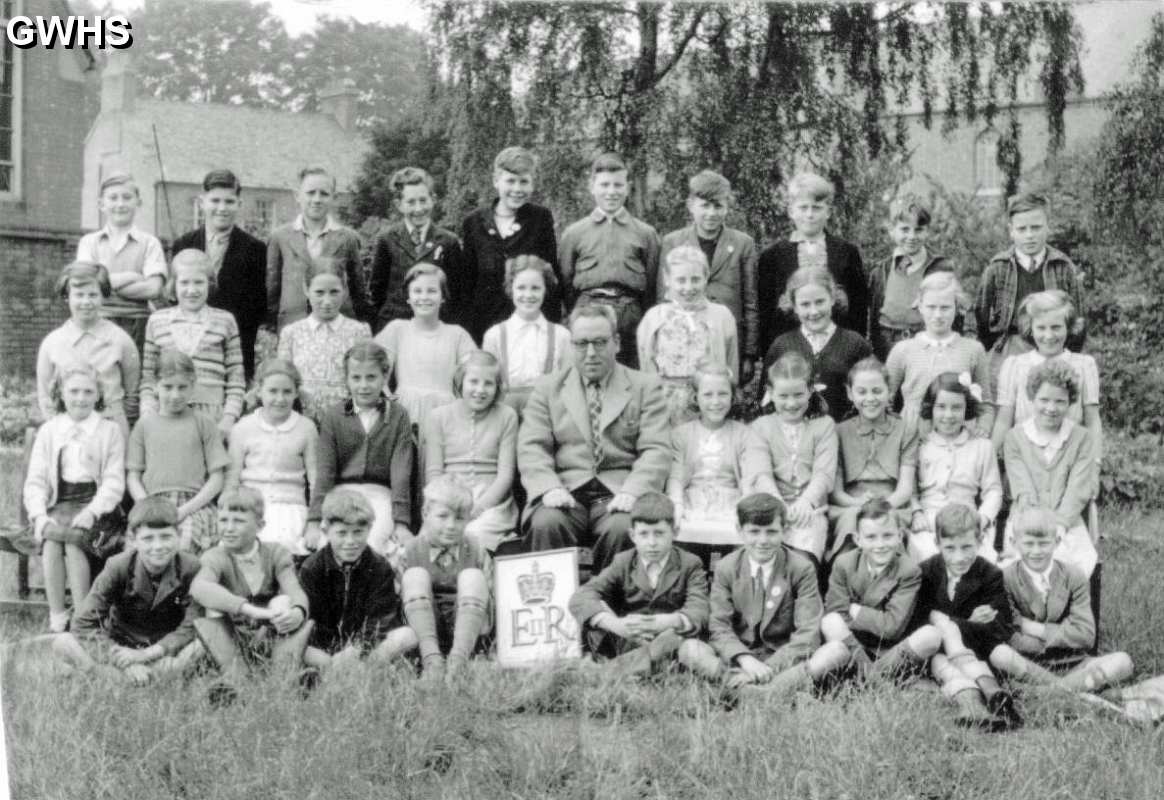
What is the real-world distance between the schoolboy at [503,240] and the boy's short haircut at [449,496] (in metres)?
1.44

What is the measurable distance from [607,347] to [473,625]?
4.81 ft

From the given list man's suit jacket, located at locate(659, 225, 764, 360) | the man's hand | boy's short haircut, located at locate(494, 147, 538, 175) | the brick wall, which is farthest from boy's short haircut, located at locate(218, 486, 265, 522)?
the brick wall

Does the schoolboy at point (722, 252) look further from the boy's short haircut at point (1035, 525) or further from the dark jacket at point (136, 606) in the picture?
the dark jacket at point (136, 606)

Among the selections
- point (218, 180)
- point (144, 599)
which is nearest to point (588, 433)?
point (144, 599)

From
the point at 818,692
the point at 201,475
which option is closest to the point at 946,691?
the point at 818,692

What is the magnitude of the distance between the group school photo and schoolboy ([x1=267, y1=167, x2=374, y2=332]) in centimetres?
2

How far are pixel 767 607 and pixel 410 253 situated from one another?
9.19 feet

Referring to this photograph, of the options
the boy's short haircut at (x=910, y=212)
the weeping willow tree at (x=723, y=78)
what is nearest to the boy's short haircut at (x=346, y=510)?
the boy's short haircut at (x=910, y=212)

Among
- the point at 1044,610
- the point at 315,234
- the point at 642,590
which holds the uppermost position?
the point at 315,234

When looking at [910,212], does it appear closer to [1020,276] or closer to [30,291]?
[1020,276]

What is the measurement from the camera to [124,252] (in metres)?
6.39

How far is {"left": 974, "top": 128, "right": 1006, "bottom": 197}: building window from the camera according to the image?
1250 cm

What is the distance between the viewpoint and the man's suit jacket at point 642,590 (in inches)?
195

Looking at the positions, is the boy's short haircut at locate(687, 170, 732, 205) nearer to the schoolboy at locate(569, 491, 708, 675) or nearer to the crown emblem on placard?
the schoolboy at locate(569, 491, 708, 675)
